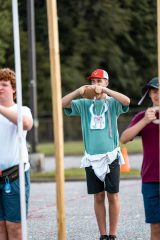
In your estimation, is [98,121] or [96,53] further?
[96,53]

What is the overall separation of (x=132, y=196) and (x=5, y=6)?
5415mm

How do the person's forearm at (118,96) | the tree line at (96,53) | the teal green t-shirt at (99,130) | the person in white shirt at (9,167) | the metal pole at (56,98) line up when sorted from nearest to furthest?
the metal pole at (56,98) < the person in white shirt at (9,167) < the person's forearm at (118,96) < the teal green t-shirt at (99,130) < the tree line at (96,53)

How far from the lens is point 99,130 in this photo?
8.60 m

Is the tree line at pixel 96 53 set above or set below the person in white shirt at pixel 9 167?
above

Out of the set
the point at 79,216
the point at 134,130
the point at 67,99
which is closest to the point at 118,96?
the point at 67,99

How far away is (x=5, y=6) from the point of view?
58.3 feet

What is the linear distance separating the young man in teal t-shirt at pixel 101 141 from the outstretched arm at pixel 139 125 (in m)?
1.81

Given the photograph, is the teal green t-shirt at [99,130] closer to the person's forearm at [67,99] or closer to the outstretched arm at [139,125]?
the person's forearm at [67,99]

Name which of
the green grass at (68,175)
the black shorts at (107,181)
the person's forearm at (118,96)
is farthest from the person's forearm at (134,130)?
the green grass at (68,175)

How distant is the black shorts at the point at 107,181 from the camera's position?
8641mm

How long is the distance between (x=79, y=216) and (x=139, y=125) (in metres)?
5.49

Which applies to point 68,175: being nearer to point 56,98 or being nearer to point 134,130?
point 134,130

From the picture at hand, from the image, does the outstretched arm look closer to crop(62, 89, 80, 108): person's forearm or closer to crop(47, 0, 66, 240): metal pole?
crop(47, 0, 66, 240): metal pole

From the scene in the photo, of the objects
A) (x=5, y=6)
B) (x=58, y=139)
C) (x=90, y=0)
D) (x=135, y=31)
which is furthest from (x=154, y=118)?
(x=135, y=31)
